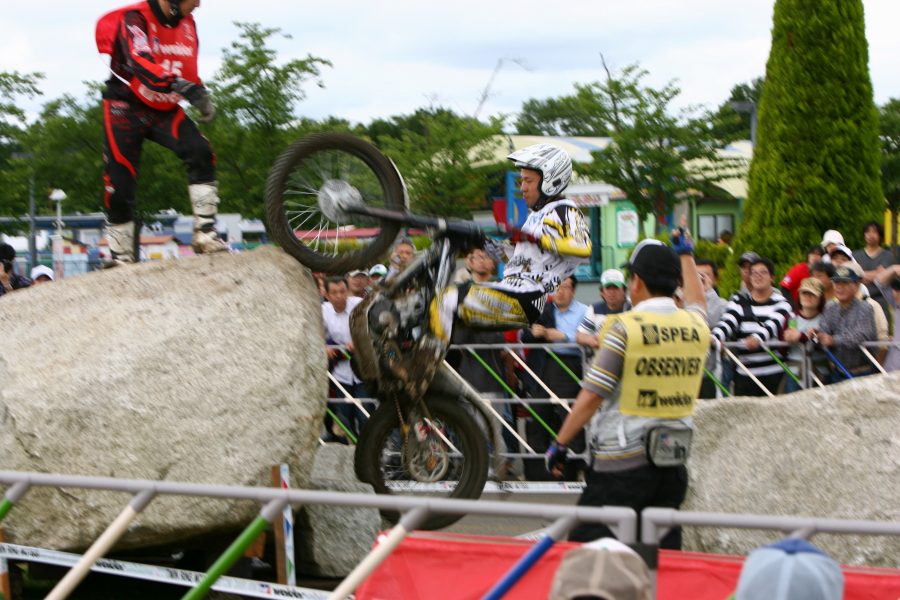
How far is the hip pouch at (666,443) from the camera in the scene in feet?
12.3

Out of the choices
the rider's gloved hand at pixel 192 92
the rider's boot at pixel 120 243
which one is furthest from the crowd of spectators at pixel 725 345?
the rider's gloved hand at pixel 192 92

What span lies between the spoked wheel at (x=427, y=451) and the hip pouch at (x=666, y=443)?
145cm

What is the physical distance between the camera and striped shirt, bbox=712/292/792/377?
714 cm

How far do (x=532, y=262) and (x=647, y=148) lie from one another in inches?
731

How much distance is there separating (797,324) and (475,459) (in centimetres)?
353

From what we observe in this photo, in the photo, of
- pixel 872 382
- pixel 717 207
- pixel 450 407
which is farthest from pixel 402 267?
pixel 717 207

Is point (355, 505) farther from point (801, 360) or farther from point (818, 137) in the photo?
point (818, 137)

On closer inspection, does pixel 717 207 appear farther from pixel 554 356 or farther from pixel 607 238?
pixel 554 356

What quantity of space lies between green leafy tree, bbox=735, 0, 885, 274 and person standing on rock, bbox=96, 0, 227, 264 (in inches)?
352

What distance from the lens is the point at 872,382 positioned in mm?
5465

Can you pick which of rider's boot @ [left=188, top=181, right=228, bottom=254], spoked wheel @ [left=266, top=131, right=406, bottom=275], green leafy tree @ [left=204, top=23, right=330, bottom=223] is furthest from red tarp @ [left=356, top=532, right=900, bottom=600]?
green leafy tree @ [left=204, top=23, right=330, bottom=223]

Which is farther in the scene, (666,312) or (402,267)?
(402,267)

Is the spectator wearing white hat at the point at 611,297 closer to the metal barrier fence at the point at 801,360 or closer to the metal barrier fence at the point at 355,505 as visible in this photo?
the metal barrier fence at the point at 801,360

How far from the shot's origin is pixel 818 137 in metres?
12.9
